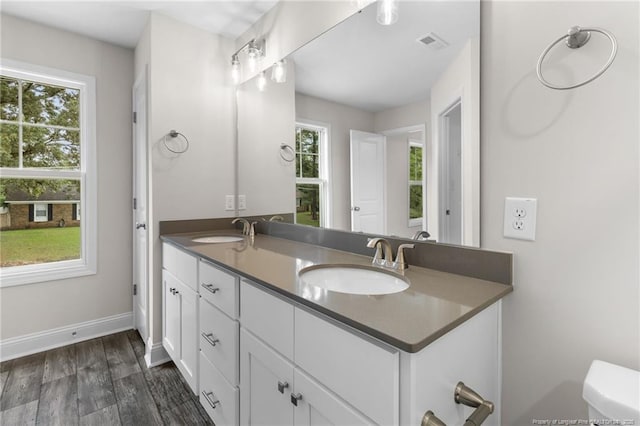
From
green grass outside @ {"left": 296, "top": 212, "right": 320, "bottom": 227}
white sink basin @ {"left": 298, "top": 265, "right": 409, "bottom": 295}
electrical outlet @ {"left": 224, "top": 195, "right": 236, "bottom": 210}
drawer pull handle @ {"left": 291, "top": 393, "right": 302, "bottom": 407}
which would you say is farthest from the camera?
electrical outlet @ {"left": 224, "top": 195, "right": 236, "bottom": 210}

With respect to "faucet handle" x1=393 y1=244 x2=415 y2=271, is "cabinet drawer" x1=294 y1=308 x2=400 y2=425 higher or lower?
lower

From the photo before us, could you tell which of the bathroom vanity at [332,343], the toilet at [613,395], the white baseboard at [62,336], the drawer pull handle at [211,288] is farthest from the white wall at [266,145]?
the toilet at [613,395]

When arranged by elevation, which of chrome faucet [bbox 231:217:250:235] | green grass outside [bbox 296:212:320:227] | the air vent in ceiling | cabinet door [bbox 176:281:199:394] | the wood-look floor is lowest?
the wood-look floor

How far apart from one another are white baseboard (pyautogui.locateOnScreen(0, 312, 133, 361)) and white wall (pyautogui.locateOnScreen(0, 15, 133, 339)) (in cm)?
4

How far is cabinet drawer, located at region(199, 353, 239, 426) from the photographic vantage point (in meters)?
1.32

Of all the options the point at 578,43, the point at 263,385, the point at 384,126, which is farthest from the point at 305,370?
the point at 578,43

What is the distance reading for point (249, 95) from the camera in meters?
2.35

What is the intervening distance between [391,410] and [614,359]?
65cm

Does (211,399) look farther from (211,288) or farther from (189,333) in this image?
(211,288)

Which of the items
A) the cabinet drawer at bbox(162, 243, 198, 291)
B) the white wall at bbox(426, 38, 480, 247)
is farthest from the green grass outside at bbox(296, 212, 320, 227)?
the white wall at bbox(426, 38, 480, 247)

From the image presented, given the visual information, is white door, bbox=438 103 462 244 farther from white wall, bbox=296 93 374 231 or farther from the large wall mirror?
white wall, bbox=296 93 374 231

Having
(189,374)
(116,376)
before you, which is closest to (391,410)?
(189,374)

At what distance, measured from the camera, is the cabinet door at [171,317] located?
6.23 feet

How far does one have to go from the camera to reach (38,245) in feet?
7.98
